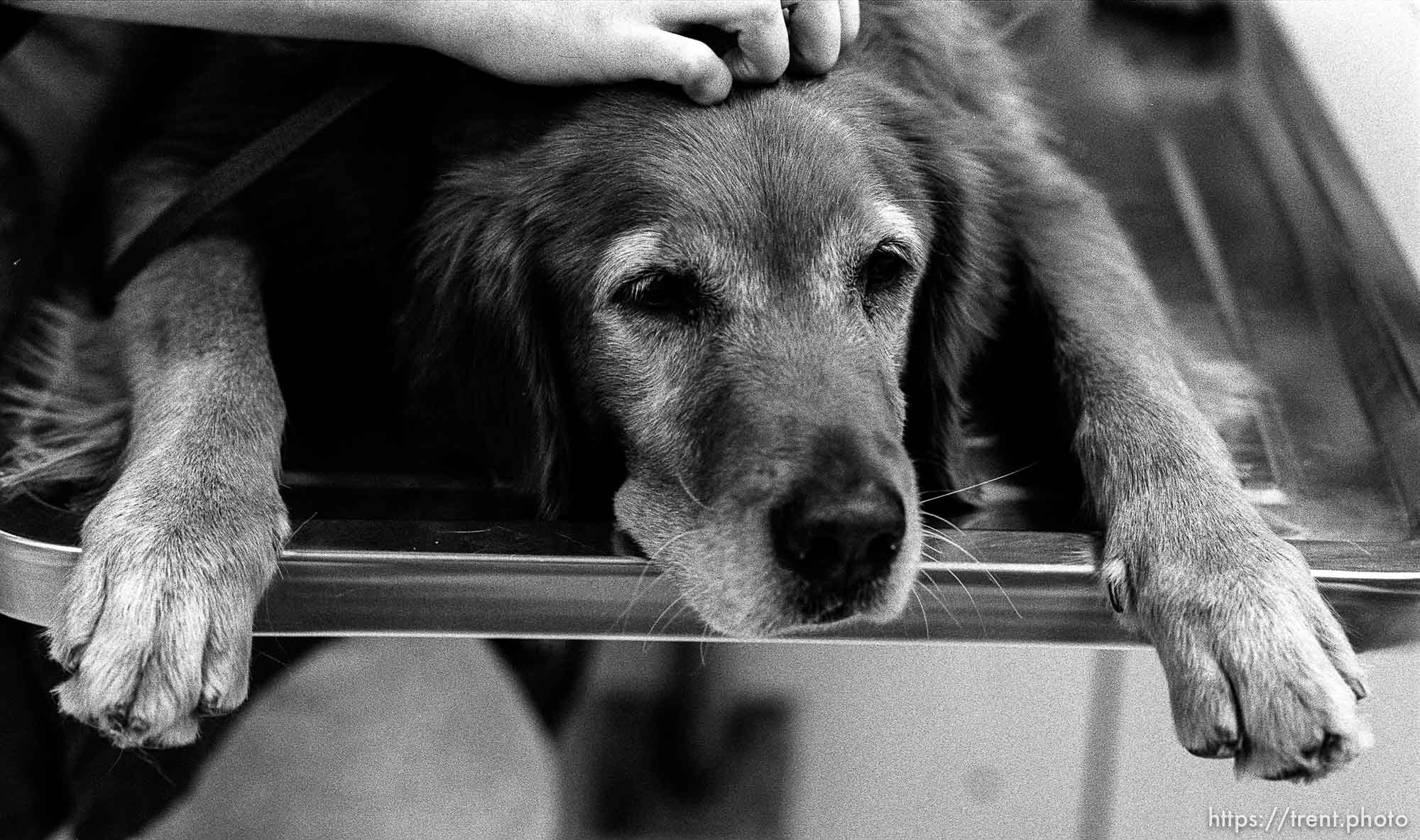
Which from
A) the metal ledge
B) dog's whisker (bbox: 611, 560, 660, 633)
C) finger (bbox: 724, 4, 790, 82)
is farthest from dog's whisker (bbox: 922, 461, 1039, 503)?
finger (bbox: 724, 4, 790, 82)

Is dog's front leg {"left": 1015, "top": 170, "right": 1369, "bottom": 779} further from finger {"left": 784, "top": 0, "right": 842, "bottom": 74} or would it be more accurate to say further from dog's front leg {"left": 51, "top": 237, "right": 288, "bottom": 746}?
dog's front leg {"left": 51, "top": 237, "right": 288, "bottom": 746}

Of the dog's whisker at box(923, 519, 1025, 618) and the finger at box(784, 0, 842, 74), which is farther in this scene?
the finger at box(784, 0, 842, 74)

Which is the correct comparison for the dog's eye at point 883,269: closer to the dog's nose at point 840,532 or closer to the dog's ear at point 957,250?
the dog's ear at point 957,250

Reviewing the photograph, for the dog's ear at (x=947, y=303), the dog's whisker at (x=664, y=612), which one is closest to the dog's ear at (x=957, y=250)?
the dog's ear at (x=947, y=303)

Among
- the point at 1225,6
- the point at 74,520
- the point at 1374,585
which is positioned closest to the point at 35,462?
the point at 74,520

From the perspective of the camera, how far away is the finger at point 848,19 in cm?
157

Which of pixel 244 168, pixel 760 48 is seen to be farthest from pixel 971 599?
pixel 244 168

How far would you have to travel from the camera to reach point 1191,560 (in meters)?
1.33

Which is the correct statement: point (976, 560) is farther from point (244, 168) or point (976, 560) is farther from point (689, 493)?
point (244, 168)

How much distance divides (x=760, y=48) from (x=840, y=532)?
21.9 inches

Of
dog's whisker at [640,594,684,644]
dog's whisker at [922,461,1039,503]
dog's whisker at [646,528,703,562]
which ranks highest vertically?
dog's whisker at [646,528,703,562]

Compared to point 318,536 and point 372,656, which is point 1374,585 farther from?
point 372,656

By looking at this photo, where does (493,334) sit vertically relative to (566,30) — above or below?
below

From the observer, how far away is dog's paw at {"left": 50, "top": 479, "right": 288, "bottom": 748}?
3.93 feet
